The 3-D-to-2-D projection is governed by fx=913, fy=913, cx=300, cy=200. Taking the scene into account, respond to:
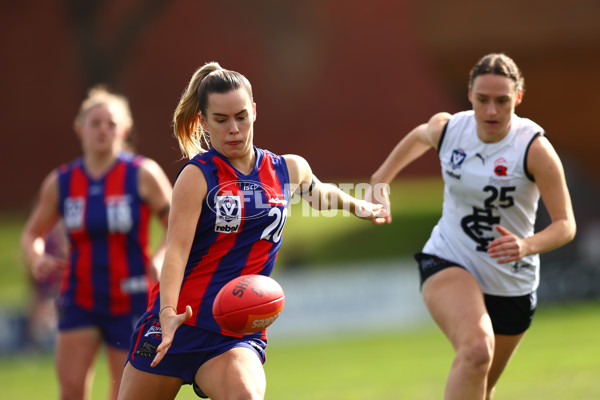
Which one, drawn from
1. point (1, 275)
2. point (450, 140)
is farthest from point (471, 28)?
point (450, 140)

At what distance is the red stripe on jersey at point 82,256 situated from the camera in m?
6.34

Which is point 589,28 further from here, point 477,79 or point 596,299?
point 477,79

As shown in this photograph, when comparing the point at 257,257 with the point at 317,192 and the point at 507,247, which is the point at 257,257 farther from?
the point at 507,247

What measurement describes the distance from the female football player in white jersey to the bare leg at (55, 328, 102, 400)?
85.4 inches

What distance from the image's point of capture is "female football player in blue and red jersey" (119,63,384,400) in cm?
423

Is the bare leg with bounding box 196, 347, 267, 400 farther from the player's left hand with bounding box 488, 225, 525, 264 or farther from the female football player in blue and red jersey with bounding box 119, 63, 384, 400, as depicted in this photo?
the player's left hand with bounding box 488, 225, 525, 264

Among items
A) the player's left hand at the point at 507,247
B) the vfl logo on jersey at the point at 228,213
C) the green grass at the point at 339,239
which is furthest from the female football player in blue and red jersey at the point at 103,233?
the green grass at the point at 339,239

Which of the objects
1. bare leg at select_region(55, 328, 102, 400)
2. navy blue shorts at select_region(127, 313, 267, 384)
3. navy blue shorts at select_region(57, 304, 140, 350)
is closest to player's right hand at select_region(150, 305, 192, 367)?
navy blue shorts at select_region(127, 313, 267, 384)

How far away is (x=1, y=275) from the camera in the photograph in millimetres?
18625

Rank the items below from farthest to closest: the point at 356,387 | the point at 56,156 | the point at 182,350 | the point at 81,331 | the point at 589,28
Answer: the point at 56,156
the point at 589,28
the point at 356,387
the point at 81,331
the point at 182,350

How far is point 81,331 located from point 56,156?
63.2 feet

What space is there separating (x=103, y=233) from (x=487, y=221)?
2.70 meters

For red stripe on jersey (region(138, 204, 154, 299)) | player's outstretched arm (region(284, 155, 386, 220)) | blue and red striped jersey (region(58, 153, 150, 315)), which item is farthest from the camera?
red stripe on jersey (region(138, 204, 154, 299))

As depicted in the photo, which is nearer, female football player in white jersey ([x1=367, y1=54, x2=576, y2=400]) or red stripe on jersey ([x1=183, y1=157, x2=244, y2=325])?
red stripe on jersey ([x1=183, y1=157, x2=244, y2=325])
